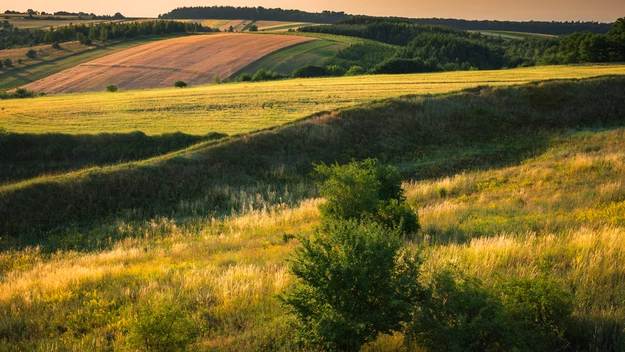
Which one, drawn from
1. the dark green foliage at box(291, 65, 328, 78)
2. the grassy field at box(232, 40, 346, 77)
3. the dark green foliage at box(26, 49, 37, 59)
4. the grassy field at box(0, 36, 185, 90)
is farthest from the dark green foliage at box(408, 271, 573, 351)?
the dark green foliage at box(26, 49, 37, 59)

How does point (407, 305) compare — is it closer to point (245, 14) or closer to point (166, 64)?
point (166, 64)

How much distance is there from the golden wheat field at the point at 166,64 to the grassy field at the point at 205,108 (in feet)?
82.9

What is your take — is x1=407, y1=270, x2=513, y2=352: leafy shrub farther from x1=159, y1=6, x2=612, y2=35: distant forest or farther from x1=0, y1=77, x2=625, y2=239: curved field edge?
x1=159, y1=6, x2=612, y2=35: distant forest

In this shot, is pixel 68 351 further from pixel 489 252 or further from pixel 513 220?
pixel 513 220

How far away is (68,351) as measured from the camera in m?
6.27

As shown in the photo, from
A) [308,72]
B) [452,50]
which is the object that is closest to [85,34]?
[308,72]

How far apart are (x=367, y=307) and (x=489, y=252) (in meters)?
3.80

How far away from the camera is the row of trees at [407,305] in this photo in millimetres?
5086

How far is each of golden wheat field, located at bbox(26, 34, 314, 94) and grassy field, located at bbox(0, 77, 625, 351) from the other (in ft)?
144

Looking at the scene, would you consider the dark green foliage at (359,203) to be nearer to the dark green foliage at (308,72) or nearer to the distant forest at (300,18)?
the dark green foliage at (308,72)

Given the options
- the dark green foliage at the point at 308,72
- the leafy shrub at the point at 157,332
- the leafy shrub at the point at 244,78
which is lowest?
the leafy shrub at the point at 157,332

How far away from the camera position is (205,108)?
33438 millimetres

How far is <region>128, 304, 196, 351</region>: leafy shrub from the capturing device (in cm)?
541

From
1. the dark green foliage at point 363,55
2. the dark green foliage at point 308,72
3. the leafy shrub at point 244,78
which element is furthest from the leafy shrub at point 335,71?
the leafy shrub at point 244,78
